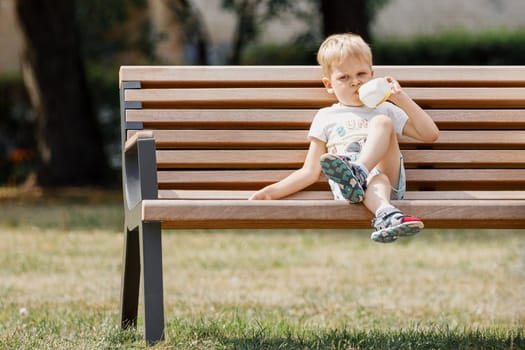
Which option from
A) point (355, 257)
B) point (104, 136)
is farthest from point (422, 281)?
point (104, 136)

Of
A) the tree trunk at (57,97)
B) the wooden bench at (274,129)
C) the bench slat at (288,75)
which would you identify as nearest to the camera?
the wooden bench at (274,129)

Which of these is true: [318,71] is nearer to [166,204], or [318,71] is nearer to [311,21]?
[166,204]

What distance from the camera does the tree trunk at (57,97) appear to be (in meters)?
13.6

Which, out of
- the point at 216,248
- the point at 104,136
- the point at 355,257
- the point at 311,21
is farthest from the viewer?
the point at 311,21

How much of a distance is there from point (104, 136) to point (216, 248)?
722 cm

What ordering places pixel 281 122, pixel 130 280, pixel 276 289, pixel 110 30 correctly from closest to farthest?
pixel 130 280, pixel 281 122, pixel 276 289, pixel 110 30

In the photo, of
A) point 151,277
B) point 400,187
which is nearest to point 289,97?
point 400,187

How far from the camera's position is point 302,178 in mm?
4496

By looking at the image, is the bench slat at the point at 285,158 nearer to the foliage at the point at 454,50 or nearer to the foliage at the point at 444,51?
the foliage at the point at 444,51

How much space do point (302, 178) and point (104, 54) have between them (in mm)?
14943

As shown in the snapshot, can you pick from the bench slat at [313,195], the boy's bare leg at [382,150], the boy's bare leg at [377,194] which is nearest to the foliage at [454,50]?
the bench slat at [313,195]

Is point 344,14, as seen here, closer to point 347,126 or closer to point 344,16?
point 344,16

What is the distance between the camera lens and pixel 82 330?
4.74m

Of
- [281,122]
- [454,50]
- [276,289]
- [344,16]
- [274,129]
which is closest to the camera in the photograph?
[281,122]
